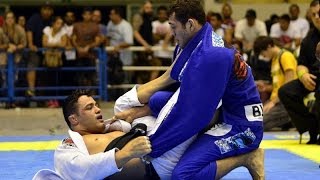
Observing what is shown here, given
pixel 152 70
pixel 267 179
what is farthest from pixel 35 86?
pixel 267 179

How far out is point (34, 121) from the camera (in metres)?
10.4

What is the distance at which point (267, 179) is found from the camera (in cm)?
507

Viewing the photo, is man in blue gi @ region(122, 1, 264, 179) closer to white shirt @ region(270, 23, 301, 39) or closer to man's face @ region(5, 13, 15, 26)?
man's face @ region(5, 13, 15, 26)

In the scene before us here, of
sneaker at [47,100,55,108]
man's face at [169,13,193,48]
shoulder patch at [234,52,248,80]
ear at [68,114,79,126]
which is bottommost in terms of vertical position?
sneaker at [47,100,55,108]

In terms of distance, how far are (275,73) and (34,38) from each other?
547 cm

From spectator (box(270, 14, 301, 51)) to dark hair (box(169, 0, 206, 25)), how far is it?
8.22 metres

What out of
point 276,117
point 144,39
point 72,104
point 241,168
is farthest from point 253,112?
point 144,39

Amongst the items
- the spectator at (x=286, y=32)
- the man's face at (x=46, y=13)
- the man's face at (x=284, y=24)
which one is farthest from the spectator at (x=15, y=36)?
the man's face at (x=284, y=24)

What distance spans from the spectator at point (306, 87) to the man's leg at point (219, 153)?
287 cm

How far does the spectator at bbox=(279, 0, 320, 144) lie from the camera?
7371 mm

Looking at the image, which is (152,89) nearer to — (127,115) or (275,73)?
(127,115)

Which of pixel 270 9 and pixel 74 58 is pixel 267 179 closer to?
pixel 74 58

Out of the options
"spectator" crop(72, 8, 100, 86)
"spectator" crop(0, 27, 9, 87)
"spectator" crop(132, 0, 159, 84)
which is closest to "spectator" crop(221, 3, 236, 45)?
"spectator" crop(132, 0, 159, 84)

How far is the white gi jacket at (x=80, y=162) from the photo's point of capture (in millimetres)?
4023
